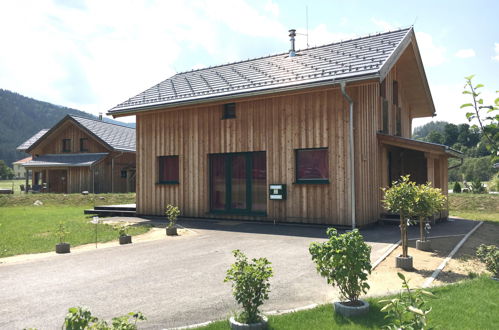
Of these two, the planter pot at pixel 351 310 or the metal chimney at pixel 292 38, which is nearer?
the planter pot at pixel 351 310

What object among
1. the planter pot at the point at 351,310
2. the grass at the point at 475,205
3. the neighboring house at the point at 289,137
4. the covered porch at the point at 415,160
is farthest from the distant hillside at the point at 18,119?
the planter pot at the point at 351,310

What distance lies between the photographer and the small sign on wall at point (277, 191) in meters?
12.7

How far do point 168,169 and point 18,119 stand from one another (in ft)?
452

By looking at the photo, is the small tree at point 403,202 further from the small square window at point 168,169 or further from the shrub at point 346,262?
the small square window at point 168,169

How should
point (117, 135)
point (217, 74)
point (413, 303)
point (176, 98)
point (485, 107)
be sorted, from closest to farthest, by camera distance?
point (485, 107) → point (413, 303) → point (176, 98) → point (217, 74) → point (117, 135)

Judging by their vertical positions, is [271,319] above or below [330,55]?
below

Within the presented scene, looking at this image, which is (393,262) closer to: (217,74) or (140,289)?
(140,289)

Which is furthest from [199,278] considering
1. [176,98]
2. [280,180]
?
[176,98]

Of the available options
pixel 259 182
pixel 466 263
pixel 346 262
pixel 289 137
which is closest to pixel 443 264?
pixel 466 263

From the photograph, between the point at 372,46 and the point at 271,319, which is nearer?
the point at 271,319

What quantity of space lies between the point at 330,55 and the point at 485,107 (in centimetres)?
1185

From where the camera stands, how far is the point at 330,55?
44.9 ft

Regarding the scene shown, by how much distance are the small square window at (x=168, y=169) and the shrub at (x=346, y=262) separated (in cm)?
1133

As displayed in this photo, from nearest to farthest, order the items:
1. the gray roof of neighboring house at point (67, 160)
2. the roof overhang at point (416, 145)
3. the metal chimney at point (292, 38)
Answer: the roof overhang at point (416, 145) → the metal chimney at point (292, 38) → the gray roof of neighboring house at point (67, 160)
